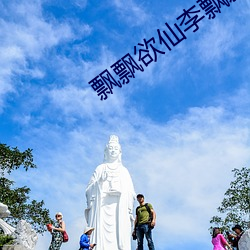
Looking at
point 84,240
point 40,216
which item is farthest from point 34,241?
point 40,216

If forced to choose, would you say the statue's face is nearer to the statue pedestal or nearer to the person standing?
the statue pedestal

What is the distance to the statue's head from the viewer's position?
47.0 ft

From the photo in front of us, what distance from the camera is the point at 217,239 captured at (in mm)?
9805

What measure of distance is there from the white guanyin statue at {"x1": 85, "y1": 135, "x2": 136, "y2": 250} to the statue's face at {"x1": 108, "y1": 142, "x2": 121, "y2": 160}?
0.30 meters

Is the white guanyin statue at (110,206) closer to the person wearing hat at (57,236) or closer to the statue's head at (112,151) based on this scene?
the statue's head at (112,151)

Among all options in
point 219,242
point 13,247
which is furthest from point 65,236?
point 219,242

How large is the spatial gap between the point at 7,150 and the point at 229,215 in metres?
10.1

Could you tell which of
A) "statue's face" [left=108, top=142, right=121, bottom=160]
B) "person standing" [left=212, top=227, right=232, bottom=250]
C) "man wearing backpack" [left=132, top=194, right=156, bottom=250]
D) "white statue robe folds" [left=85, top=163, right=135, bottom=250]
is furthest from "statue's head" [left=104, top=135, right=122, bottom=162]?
"person standing" [left=212, top=227, right=232, bottom=250]

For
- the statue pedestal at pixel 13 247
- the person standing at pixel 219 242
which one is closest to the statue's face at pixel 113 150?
the statue pedestal at pixel 13 247

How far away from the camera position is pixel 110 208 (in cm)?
1358

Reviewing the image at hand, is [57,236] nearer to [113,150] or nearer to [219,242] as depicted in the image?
[219,242]

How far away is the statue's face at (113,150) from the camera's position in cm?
1431

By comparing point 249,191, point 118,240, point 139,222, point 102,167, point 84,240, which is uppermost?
point 249,191

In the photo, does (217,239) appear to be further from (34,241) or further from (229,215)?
(229,215)
